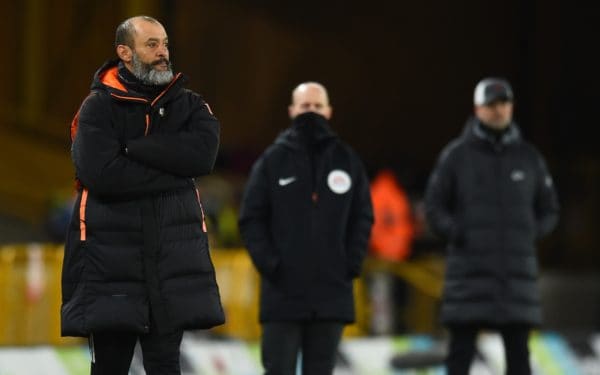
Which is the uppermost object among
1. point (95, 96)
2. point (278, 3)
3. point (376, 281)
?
point (278, 3)

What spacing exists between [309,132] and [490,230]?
1233 mm

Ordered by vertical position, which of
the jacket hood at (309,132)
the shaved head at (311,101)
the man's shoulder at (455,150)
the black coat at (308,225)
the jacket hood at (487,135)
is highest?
the shaved head at (311,101)

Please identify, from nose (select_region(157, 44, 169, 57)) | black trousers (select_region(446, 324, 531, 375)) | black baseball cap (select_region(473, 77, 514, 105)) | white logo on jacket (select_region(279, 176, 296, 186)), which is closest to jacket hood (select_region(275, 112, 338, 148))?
white logo on jacket (select_region(279, 176, 296, 186))

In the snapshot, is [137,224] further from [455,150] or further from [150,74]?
[455,150]

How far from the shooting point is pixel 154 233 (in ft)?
17.3

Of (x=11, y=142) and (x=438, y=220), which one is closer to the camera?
(x=438, y=220)

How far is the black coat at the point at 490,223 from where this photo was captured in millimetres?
7621

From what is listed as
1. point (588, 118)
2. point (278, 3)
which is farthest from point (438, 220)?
point (588, 118)

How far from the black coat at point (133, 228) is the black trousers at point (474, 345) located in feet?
8.42

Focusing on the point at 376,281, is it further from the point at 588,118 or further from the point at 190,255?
the point at 190,255

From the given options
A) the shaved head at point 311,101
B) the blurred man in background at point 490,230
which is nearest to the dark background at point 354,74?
the blurred man in background at point 490,230

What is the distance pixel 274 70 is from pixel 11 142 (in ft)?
12.5

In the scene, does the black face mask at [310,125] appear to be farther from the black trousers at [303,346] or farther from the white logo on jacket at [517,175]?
the white logo on jacket at [517,175]

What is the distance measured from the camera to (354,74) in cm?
2016
